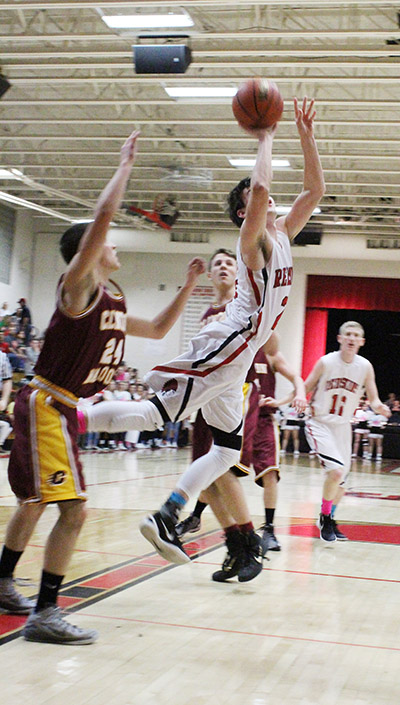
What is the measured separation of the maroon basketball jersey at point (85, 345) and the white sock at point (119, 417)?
0.98ft

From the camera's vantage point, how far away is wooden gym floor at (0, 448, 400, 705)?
2.53m

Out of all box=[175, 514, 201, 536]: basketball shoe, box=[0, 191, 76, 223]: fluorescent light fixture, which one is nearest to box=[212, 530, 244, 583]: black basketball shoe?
box=[175, 514, 201, 536]: basketball shoe

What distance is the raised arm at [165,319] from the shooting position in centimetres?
359

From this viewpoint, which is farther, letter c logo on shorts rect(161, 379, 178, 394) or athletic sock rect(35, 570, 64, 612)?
letter c logo on shorts rect(161, 379, 178, 394)

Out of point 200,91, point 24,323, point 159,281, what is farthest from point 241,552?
point 159,281

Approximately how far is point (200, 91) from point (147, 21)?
110 inches

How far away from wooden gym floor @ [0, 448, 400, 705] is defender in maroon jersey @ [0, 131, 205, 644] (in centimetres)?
25

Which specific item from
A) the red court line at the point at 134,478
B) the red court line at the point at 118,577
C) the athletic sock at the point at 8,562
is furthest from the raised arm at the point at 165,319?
the red court line at the point at 134,478

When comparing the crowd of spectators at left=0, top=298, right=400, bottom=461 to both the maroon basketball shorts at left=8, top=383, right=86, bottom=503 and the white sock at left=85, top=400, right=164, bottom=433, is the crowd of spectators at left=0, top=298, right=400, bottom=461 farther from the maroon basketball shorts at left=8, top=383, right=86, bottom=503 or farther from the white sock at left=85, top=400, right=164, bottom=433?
the maroon basketball shorts at left=8, top=383, right=86, bottom=503

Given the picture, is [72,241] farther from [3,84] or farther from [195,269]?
[3,84]

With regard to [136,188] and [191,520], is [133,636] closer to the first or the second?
[191,520]

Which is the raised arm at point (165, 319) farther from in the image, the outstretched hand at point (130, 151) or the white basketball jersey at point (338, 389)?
the white basketball jersey at point (338, 389)

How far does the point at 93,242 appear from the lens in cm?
282

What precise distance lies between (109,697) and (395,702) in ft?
2.87
